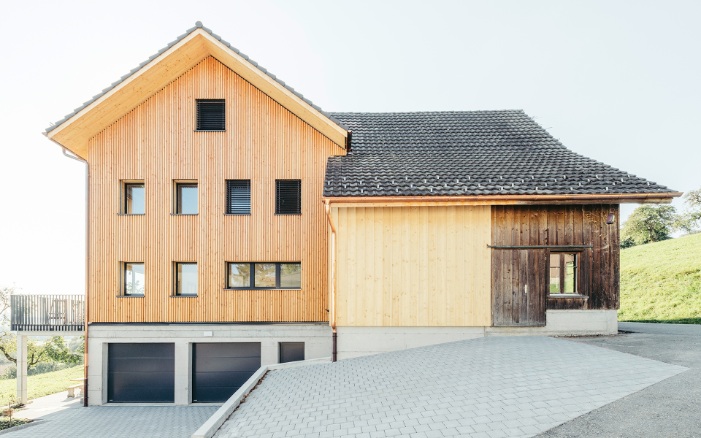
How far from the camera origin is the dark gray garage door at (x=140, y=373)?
11.1m

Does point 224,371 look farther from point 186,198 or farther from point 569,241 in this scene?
point 569,241

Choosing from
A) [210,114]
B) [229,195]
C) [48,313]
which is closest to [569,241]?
[229,195]

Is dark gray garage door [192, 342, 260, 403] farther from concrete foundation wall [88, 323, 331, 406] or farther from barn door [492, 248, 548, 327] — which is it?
barn door [492, 248, 548, 327]

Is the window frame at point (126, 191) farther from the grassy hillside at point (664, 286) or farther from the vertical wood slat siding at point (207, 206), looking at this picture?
the grassy hillside at point (664, 286)

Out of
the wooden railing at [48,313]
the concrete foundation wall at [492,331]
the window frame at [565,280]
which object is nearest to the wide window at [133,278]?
the wooden railing at [48,313]

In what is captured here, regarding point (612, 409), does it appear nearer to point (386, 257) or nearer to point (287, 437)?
point (287, 437)

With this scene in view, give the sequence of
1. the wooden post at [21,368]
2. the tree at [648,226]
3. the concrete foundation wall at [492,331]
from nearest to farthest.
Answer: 1. the concrete foundation wall at [492,331]
2. the wooden post at [21,368]
3. the tree at [648,226]

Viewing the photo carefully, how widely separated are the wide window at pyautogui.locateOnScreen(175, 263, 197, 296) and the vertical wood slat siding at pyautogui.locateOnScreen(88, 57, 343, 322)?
0.92 ft

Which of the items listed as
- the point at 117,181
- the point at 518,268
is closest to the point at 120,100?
the point at 117,181

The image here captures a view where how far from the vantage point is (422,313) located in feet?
30.1

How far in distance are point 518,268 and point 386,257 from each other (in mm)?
3270

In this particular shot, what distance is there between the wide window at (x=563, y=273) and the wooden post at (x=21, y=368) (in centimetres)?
1694

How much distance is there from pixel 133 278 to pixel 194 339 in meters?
2.75

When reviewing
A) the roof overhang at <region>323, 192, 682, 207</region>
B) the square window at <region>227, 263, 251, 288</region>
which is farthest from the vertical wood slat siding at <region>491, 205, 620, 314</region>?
the square window at <region>227, 263, 251, 288</region>
